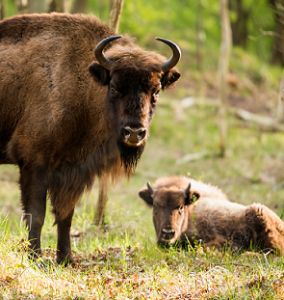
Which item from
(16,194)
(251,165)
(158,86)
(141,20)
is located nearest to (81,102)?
(158,86)

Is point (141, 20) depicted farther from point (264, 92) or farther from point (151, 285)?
point (151, 285)

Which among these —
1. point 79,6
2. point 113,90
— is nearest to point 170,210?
point 113,90

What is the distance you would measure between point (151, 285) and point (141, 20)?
68.2 ft

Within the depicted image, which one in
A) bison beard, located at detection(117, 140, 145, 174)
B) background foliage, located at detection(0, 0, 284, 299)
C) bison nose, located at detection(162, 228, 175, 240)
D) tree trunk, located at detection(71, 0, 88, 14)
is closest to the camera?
background foliage, located at detection(0, 0, 284, 299)

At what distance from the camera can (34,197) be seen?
16.4ft

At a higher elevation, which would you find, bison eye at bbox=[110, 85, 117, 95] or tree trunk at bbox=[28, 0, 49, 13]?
tree trunk at bbox=[28, 0, 49, 13]

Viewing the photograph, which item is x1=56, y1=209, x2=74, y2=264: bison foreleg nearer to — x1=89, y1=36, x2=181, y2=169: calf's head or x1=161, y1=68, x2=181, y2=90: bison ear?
x1=89, y1=36, x2=181, y2=169: calf's head

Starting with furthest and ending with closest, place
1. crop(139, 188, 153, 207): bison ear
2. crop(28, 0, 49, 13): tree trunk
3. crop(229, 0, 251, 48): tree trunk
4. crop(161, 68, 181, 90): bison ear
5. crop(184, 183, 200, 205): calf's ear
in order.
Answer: crop(229, 0, 251, 48): tree trunk
crop(28, 0, 49, 13): tree trunk
crop(139, 188, 153, 207): bison ear
crop(184, 183, 200, 205): calf's ear
crop(161, 68, 181, 90): bison ear

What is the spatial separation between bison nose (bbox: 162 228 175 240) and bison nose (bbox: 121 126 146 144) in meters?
1.74

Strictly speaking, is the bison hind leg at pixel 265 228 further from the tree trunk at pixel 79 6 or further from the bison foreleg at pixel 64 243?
the tree trunk at pixel 79 6

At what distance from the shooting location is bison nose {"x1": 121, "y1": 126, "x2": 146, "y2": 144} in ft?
15.0

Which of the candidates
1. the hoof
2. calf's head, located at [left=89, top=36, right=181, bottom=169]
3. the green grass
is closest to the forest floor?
the green grass

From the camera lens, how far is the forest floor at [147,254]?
13.4 ft

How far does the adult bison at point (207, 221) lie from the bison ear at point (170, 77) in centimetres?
173
